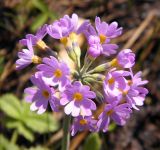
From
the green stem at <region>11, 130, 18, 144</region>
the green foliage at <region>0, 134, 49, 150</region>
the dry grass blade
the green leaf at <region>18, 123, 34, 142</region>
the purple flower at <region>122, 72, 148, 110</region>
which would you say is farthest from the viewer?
the dry grass blade

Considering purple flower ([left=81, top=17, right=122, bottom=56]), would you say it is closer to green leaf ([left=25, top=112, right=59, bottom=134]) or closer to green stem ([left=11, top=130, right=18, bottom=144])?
green leaf ([left=25, top=112, right=59, bottom=134])

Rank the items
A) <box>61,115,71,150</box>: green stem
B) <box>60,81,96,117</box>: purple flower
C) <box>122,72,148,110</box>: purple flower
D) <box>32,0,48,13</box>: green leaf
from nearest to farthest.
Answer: <box>60,81,96,117</box>: purple flower → <box>122,72,148,110</box>: purple flower → <box>61,115,71,150</box>: green stem → <box>32,0,48,13</box>: green leaf

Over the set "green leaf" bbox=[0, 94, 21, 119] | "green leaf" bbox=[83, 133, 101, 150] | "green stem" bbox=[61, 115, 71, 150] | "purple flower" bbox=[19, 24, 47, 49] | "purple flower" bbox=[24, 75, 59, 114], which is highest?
"purple flower" bbox=[19, 24, 47, 49]

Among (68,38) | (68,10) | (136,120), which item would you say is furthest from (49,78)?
(68,10)

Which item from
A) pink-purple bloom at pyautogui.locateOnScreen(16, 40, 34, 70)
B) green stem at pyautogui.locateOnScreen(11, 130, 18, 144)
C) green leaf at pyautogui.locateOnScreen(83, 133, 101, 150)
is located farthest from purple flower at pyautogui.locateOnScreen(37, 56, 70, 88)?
green stem at pyautogui.locateOnScreen(11, 130, 18, 144)

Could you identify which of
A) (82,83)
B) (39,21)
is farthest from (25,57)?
(39,21)

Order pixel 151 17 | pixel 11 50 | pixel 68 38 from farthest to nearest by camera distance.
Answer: pixel 151 17, pixel 11 50, pixel 68 38

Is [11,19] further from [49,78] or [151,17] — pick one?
[49,78]
